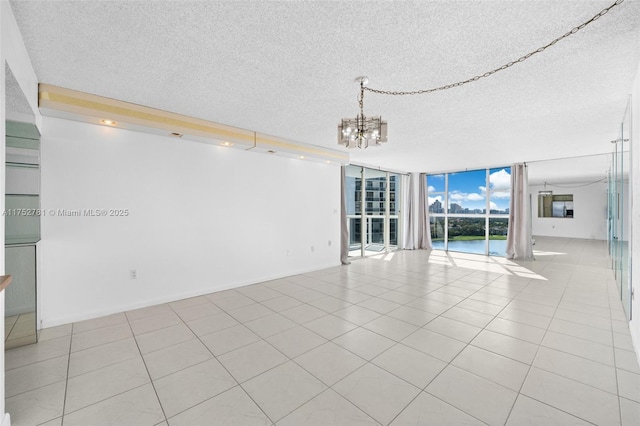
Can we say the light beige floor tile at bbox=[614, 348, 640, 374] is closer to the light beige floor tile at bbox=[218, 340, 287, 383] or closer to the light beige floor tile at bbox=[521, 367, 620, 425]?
the light beige floor tile at bbox=[521, 367, 620, 425]

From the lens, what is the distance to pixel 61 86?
297 centimetres

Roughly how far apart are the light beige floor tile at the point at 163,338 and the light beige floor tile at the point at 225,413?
110cm

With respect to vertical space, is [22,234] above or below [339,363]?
above

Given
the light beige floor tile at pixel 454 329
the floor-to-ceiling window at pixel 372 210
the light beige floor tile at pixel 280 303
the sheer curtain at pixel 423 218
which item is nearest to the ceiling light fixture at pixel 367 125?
the light beige floor tile at pixel 454 329

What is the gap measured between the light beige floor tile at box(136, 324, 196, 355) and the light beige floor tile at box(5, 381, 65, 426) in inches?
25.2

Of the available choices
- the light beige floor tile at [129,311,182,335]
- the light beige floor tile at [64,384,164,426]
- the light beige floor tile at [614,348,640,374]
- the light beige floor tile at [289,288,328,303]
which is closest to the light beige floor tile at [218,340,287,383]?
the light beige floor tile at [64,384,164,426]

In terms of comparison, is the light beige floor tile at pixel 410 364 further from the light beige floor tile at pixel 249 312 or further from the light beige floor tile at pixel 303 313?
the light beige floor tile at pixel 249 312

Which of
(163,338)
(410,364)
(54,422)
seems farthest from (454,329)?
(54,422)

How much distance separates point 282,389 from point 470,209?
8525 millimetres

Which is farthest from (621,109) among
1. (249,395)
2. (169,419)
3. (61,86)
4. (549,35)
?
(61,86)

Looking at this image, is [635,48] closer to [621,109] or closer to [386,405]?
[621,109]

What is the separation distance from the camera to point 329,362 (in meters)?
2.35

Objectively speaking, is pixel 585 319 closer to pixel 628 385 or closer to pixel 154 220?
pixel 628 385

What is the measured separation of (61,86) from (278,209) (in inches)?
135
